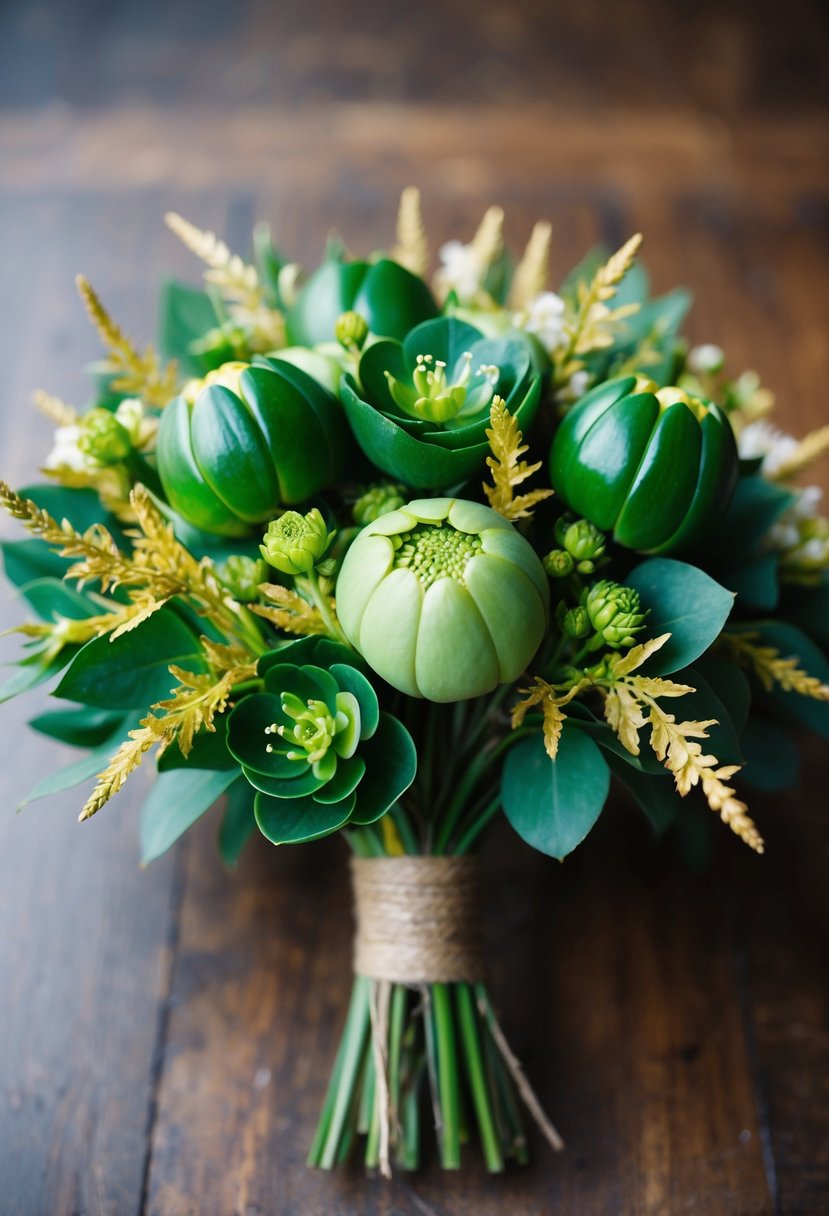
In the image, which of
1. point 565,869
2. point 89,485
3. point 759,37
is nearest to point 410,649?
point 89,485

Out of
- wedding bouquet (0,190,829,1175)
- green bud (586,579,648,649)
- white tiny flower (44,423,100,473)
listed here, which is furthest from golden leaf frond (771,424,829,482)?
white tiny flower (44,423,100,473)

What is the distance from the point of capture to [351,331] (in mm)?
599

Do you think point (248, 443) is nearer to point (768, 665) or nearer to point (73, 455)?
point (73, 455)

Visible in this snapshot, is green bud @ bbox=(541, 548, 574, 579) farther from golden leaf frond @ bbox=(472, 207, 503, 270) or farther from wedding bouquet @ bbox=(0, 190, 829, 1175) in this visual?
golden leaf frond @ bbox=(472, 207, 503, 270)

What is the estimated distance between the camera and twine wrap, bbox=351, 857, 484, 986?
2.23ft

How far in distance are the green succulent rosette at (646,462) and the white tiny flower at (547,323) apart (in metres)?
0.07

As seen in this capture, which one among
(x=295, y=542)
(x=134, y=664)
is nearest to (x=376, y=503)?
(x=295, y=542)

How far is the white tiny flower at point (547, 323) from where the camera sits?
0.66m

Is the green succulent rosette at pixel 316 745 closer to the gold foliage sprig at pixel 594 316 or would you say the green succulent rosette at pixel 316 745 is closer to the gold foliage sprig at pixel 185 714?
the gold foliage sprig at pixel 185 714

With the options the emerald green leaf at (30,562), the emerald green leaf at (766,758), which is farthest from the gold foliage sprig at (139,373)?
the emerald green leaf at (766,758)

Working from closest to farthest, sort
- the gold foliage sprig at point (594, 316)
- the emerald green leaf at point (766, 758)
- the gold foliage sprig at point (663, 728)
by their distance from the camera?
1. the gold foliage sprig at point (663, 728)
2. the gold foliage sprig at point (594, 316)
3. the emerald green leaf at point (766, 758)

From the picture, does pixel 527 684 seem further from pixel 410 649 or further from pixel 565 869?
pixel 565 869

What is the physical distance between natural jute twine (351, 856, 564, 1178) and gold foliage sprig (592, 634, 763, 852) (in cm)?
19

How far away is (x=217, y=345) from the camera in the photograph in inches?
26.0
